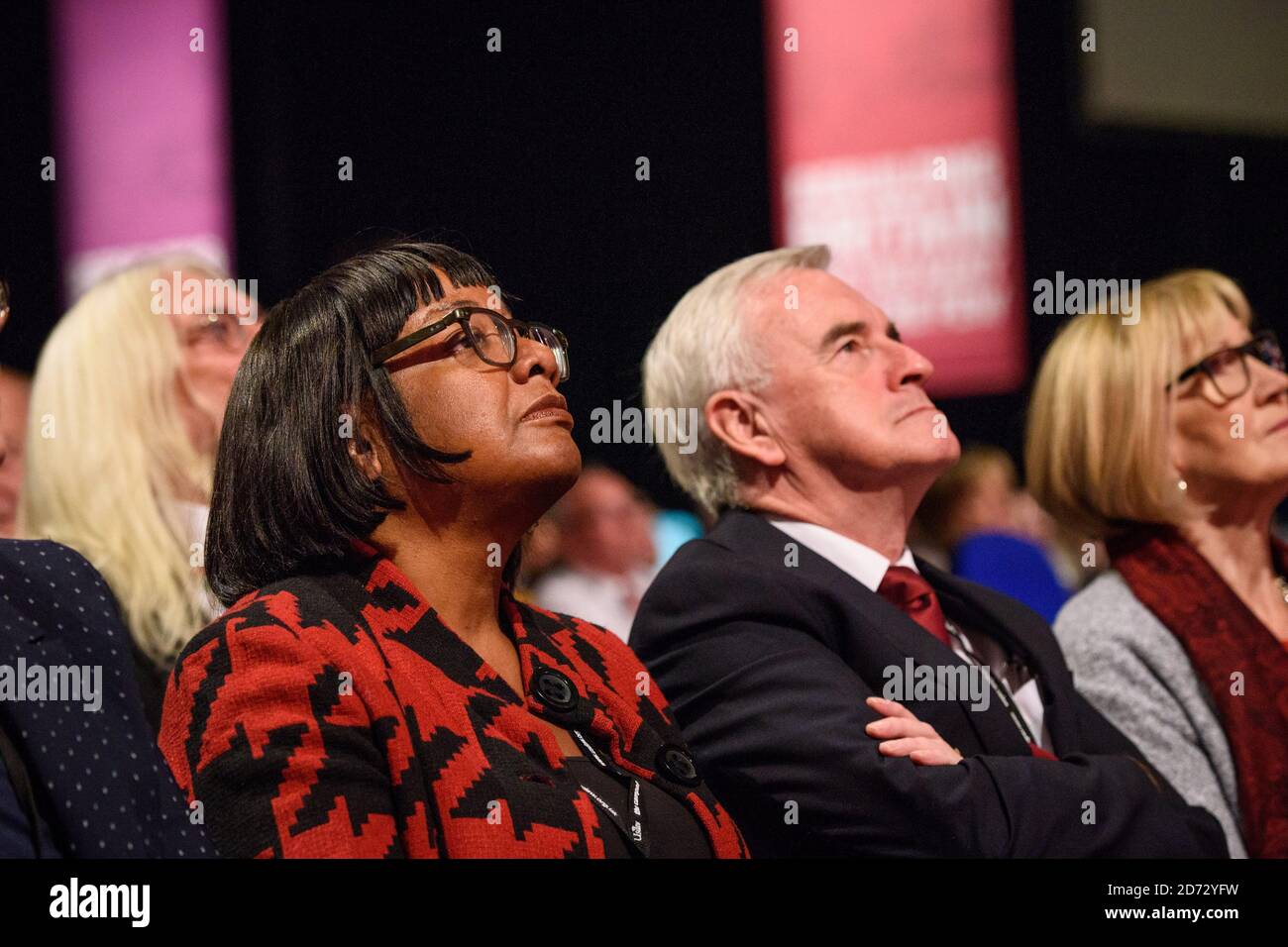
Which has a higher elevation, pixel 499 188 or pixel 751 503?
pixel 499 188

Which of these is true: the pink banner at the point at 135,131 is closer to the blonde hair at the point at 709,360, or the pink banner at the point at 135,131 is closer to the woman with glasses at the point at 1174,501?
the blonde hair at the point at 709,360

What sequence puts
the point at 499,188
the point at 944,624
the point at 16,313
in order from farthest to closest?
1. the point at 16,313
2. the point at 499,188
3. the point at 944,624

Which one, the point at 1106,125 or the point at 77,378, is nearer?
the point at 77,378

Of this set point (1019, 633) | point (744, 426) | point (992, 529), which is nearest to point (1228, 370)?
point (1019, 633)

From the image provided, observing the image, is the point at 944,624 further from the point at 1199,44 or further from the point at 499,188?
the point at 1199,44

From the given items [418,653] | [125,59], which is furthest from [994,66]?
[418,653]

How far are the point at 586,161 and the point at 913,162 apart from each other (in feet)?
5.90

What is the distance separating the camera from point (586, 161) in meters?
4.55

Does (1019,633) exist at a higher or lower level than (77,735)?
lower

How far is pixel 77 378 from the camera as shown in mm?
2500

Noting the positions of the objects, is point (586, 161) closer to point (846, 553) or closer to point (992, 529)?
point (992, 529)

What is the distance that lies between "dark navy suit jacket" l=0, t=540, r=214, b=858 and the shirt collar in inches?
44.9

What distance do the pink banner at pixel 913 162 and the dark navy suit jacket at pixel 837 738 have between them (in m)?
3.71
